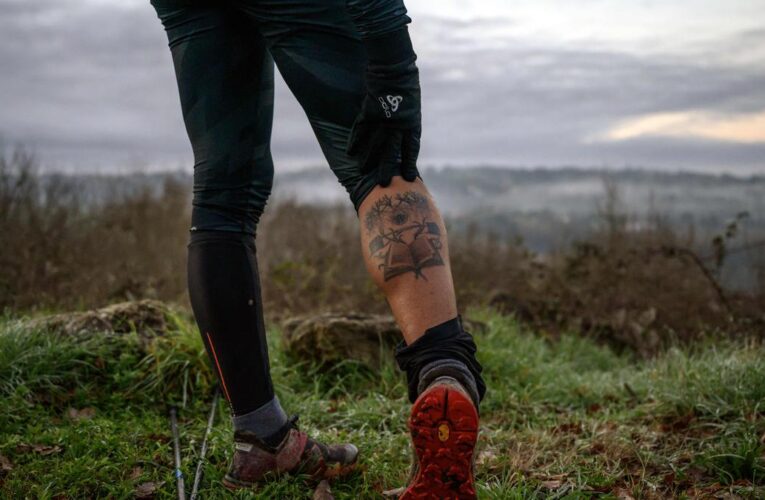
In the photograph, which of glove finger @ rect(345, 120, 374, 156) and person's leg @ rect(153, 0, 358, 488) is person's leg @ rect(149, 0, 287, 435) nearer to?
person's leg @ rect(153, 0, 358, 488)

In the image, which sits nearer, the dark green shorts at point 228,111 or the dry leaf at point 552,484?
the dark green shorts at point 228,111

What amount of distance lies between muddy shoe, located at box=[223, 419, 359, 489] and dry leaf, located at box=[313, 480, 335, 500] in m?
0.04

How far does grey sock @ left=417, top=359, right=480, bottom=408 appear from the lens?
173cm

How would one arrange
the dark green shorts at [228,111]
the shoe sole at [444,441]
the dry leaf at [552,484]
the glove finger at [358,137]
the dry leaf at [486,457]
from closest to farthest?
1. the shoe sole at [444,441]
2. the glove finger at [358,137]
3. the dark green shorts at [228,111]
4. the dry leaf at [552,484]
5. the dry leaf at [486,457]

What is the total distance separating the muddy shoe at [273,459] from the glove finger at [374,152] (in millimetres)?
898

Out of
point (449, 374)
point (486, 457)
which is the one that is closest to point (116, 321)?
point (486, 457)

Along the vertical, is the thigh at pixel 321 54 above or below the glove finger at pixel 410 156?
above

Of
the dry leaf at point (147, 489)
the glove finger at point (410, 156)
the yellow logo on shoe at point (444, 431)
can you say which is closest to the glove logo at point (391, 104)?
the glove finger at point (410, 156)

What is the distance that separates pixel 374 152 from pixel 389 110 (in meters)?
0.14

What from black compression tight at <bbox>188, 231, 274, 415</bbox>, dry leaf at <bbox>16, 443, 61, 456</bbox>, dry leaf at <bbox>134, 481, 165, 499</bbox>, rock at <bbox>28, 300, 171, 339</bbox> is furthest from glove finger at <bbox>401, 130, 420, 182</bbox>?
rock at <bbox>28, 300, 171, 339</bbox>

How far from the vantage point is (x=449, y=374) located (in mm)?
1731

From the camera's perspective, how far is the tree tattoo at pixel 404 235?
183 centimetres

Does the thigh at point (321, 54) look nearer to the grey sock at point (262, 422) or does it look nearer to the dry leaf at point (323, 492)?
the grey sock at point (262, 422)

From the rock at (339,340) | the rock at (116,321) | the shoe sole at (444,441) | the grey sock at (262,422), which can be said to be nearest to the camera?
the shoe sole at (444,441)
